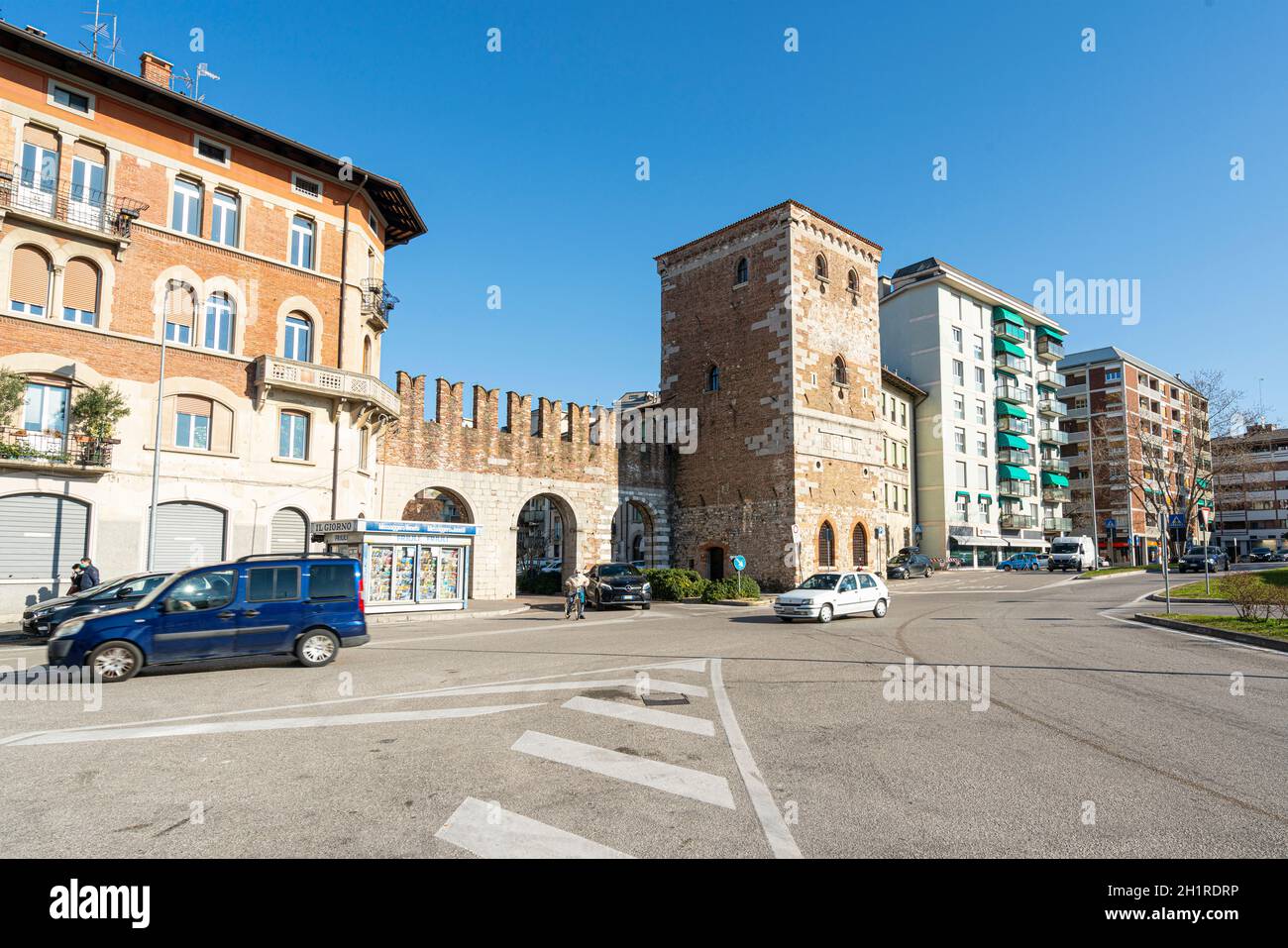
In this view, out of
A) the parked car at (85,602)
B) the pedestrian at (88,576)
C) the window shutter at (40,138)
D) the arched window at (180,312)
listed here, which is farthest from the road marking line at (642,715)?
the window shutter at (40,138)

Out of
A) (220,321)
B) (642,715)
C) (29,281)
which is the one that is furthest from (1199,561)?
(29,281)

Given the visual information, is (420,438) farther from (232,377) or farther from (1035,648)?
(1035,648)

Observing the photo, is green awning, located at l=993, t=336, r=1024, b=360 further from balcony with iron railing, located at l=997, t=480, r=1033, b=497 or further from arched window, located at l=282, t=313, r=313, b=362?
arched window, located at l=282, t=313, r=313, b=362

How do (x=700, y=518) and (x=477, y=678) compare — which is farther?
(x=700, y=518)

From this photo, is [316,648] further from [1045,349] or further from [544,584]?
[1045,349]

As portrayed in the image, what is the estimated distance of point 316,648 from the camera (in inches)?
491

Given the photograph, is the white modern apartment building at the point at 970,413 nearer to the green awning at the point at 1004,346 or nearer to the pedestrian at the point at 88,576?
the green awning at the point at 1004,346

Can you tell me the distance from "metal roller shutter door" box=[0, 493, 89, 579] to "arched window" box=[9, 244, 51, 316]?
17.1 feet

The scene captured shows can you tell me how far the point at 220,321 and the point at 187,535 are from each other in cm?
678

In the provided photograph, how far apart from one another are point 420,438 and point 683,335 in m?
15.6

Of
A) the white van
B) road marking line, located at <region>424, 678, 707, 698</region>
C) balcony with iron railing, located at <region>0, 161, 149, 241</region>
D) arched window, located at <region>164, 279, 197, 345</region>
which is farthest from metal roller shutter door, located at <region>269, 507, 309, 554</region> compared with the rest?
the white van

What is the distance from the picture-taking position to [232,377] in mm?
22859
